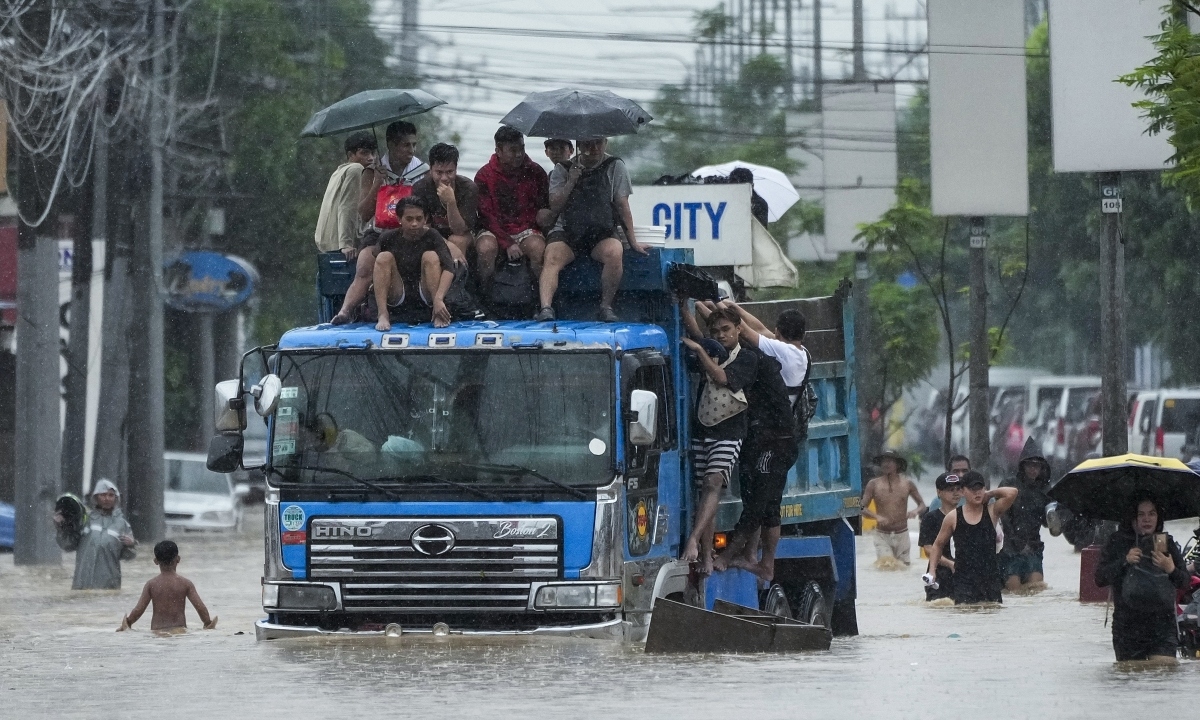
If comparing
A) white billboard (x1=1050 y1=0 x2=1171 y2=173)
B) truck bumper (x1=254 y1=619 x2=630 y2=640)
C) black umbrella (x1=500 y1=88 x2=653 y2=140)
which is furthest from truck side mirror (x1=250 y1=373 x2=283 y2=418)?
white billboard (x1=1050 y1=0 x2=1171 y2=173)

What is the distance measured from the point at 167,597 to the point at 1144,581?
706 cm

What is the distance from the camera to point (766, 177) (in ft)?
69.9

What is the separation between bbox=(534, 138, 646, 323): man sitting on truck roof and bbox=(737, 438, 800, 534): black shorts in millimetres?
1299

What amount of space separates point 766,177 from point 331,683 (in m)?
11.6

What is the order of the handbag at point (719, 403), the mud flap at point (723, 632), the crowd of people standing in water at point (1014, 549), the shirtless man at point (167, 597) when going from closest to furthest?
the mud flap at point (723, 632)
the crowd of people standing in water at point (1014, 549)
the handbag at point (719, 403)
the shirtless man at point (167, 597)

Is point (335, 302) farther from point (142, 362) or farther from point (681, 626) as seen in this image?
point (142, 362)

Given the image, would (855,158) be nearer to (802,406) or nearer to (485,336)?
(802,406)

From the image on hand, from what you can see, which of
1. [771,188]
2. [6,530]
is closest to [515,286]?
[771,188]

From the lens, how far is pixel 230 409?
11781 millimetres

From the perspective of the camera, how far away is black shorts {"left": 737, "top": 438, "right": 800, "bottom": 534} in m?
12.7

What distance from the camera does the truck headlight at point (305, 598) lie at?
11484 millimetres

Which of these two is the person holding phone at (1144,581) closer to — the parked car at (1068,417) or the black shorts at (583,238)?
the black shorts at (583,238)

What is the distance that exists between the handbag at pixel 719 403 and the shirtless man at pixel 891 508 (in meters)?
11.5

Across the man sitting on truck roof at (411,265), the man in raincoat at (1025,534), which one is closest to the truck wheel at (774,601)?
the man sitting on truck roof at (411,265)
